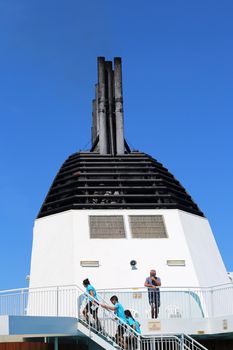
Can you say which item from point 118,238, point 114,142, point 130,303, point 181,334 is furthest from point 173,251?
point 114,142

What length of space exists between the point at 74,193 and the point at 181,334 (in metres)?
12.2

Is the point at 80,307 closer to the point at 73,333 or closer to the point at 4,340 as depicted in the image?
the point at 73,333

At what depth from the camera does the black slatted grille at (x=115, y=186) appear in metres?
31.5

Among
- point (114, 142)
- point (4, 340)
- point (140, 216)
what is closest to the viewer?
point (4, 340)

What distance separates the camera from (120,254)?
28.2 m

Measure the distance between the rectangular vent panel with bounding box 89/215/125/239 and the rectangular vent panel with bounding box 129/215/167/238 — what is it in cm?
51

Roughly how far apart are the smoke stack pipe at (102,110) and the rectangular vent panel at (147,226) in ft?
24.3

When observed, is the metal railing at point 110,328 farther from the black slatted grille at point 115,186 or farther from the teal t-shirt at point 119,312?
the black slatted grille at point 115,186

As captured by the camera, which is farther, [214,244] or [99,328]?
[214,244]

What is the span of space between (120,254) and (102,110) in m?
11.9

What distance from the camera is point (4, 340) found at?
2241 cm

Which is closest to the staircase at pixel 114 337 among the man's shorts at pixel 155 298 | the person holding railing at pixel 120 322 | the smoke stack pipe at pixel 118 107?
the person holding railing at pixel 120 322

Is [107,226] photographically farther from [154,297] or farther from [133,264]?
[154,297]

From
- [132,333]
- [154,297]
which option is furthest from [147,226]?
[132,333]
